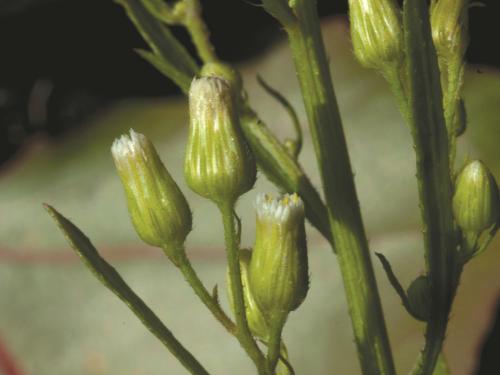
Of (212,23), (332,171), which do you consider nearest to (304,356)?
(212,23)

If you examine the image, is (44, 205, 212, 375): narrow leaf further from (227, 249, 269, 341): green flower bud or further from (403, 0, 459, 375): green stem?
(403, 0, 459, 375): green stem

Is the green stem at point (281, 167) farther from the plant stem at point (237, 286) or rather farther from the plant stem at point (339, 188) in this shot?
the plant stem at point (237, 286)

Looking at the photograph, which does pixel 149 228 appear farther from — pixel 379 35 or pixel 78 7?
pixel 78 7

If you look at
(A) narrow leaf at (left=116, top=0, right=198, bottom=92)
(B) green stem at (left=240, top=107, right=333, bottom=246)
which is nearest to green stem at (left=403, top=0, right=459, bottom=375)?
(B) green stem at (left=240, top=107, right=333, bottom=246)

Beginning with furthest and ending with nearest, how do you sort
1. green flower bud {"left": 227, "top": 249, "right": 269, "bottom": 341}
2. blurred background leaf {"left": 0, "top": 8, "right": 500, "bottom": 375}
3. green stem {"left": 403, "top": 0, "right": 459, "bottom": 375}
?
blurred background leaf {"left": 0, "top": 8, "right": 500, "bottom": 375} → green flower bud {"left": 227, "top": 249, "right": 269, "bottom": 341} → green stem {"left": 403, "top": 0, "right": 459, "bottom": 375}

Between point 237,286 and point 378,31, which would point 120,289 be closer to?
point 237,286

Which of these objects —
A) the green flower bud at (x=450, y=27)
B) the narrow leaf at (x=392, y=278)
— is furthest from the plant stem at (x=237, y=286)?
the green flower bud at (x=450, y=27)

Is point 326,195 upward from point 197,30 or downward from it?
downward

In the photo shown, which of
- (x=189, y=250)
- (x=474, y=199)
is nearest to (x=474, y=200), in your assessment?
(x=474, y=199)
